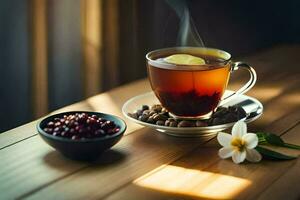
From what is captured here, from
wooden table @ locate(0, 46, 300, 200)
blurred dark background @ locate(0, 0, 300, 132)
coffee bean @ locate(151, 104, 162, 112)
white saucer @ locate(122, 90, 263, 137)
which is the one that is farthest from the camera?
blurred dark background @ locate(0, 0, 300, 132)

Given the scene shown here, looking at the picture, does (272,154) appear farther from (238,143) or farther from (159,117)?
(159,117)

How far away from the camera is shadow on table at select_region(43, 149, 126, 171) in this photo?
1.04 metres

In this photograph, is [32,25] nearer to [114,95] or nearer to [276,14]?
[114,95]

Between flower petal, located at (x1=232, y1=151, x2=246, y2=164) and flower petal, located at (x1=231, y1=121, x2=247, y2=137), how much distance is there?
3cm

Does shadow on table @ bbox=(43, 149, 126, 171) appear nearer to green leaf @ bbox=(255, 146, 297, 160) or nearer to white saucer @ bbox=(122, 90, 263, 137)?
white saucer @ bbox=(122, 90, 263, 137)

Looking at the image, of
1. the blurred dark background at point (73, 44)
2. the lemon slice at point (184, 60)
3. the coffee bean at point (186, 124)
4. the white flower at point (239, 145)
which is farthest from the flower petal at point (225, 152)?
the blurred dark background at point (73, 44)

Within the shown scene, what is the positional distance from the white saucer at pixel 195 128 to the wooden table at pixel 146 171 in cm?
2

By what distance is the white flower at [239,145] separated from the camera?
1077 mm

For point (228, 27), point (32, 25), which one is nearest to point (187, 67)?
point (32, 25)

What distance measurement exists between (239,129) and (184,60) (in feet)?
0.68

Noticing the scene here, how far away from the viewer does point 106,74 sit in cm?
224

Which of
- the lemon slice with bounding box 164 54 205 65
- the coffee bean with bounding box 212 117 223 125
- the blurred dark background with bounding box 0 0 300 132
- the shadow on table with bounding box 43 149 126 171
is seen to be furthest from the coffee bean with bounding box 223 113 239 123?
the blurred dark background with bounding box 0 0 300 132

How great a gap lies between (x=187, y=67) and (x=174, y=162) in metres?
0.19

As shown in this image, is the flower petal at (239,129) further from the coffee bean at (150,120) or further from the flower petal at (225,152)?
the coffee bean at (150,120)
